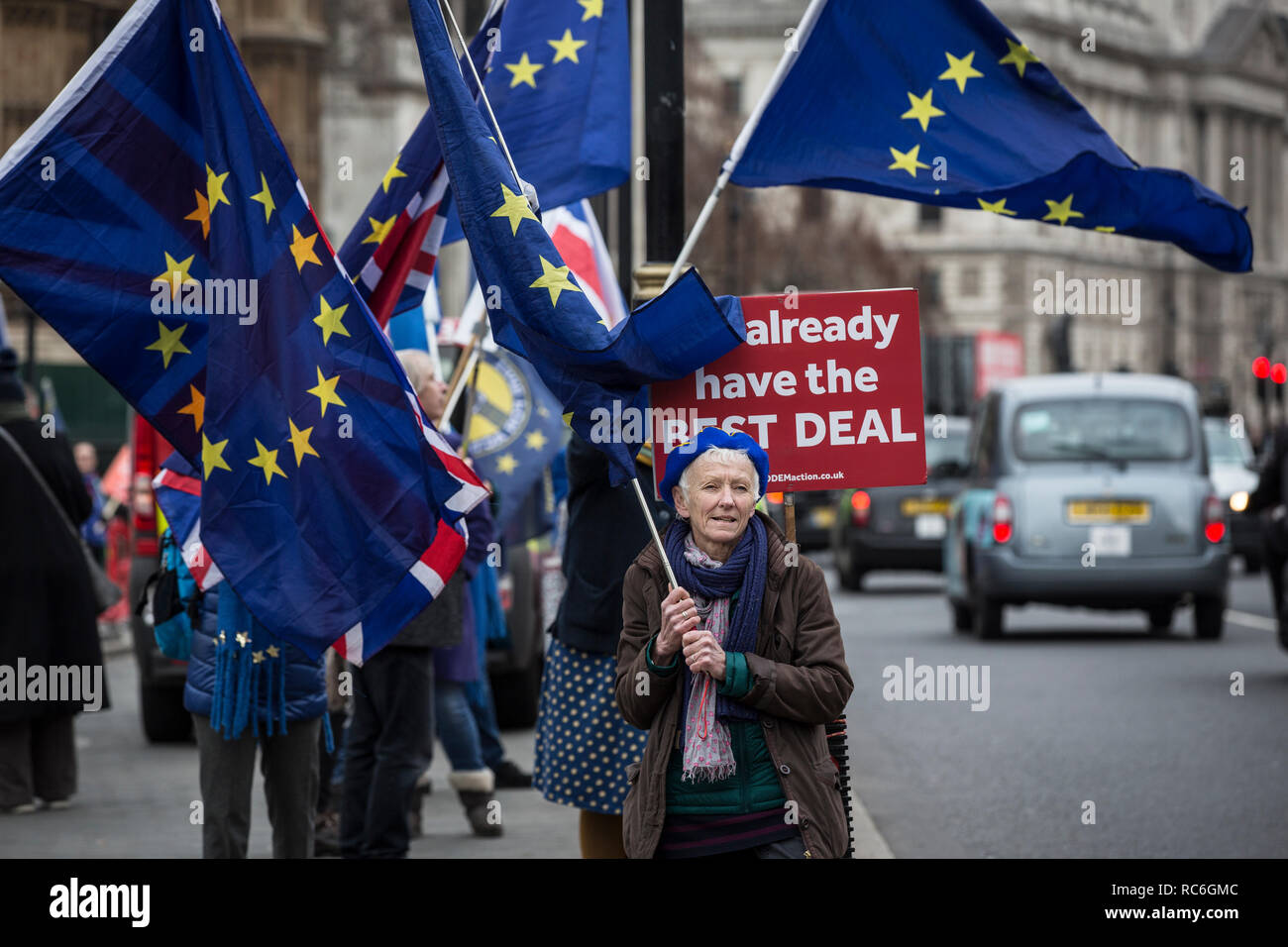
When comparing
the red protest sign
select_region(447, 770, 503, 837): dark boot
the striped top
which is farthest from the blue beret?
select_region(447, 770, 503, 837): dark boot

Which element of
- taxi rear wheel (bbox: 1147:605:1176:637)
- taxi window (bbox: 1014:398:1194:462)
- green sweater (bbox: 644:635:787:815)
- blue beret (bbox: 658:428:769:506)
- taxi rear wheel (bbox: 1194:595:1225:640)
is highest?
blue beret (bbox: 658:428:769:506)

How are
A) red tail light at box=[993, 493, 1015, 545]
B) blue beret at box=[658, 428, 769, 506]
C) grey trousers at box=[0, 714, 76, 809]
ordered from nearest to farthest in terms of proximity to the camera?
blue beret at box=[658, 428, 769, 506] → grey trousers at box=[0, 714, 76, 809] → red tail light at box=[993, 493, 1015, 545]

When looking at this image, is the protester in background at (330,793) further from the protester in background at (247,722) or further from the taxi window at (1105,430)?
the taxi window at (1105,430)

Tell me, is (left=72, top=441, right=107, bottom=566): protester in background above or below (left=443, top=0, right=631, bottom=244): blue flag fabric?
below

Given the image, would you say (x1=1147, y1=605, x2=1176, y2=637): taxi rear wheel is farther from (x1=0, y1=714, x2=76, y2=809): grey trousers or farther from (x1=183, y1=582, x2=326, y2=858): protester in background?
(x1=183, y1=582, x2=326, y2=858): protester in background

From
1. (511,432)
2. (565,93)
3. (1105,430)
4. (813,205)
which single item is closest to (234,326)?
(565,93)

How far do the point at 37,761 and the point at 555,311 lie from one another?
521 cm

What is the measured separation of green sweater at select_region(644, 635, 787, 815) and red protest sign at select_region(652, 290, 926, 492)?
2.83ft

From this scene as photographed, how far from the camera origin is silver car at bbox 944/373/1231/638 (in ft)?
55.9

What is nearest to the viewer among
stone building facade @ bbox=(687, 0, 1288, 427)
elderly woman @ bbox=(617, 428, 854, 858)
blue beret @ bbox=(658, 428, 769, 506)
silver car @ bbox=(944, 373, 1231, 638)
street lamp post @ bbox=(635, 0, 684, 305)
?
elderly woman @ bbox=(617, 428, 854, 858)

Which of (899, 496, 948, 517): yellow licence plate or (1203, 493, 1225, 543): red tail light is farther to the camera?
(899, 496, 948, 517): yellow licence plate

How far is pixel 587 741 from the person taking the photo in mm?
6711
